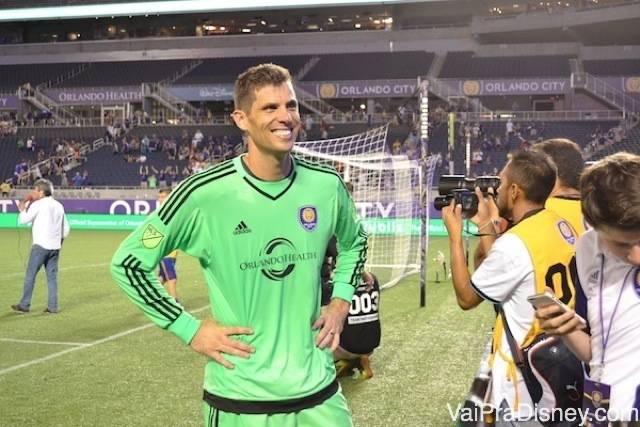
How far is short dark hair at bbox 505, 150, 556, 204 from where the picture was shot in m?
3.81

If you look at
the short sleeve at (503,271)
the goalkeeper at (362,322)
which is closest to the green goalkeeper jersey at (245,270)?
the short sleeve at (503,271)

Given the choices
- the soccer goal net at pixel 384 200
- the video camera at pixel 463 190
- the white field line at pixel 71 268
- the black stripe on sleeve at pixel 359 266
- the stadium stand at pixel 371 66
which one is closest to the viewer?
the black stripe on sleeve at pixel 359 266

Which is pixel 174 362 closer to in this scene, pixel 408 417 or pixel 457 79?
pixel 408 417

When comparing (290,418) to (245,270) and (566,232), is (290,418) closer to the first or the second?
(245,270)

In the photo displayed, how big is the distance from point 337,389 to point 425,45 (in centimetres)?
4589

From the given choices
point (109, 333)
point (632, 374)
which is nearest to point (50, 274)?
point (109, 333)

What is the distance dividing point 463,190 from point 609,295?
1642mm

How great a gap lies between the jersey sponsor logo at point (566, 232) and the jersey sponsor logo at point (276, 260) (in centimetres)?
122

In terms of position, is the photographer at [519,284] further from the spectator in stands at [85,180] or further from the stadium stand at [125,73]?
the stadium stand at [125,73]

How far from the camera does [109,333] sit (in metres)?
10.3

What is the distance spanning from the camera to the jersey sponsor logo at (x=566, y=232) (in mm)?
3588

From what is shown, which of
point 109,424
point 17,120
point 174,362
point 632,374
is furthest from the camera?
point 17,120

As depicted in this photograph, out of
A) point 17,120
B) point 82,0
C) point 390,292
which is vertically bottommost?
point 390,292

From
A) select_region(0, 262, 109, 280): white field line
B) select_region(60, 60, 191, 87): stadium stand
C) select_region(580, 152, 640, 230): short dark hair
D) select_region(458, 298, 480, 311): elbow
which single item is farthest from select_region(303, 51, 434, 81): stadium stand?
select_region(580, 152, 640, 230): short dark hair
